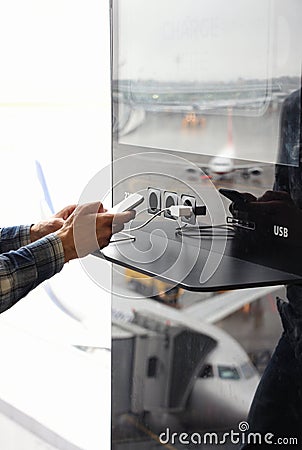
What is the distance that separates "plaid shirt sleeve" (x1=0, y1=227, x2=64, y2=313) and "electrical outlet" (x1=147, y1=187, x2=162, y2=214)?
0.20 m

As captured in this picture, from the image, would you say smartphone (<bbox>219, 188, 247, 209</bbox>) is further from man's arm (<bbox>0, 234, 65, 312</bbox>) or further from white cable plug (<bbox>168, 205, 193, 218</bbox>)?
man's arm (<bbox>0, 234, 65, 312</bbox>)

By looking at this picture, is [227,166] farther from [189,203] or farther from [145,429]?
[145,429]

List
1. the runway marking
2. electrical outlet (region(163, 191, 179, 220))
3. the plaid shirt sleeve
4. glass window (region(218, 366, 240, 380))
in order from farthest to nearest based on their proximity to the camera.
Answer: the runway marking, glass window (region(218, 366, 240, 380)), electrical outlet (region(163, 191, 179, 220)), the plaid shirt sleeve

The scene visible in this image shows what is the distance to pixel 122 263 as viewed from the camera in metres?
1.18

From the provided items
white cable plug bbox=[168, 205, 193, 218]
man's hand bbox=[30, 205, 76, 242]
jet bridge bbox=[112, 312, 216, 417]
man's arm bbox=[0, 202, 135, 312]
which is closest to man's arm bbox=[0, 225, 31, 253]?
man's hand bbox=[30, 205, 76, 242]

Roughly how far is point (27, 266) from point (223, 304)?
0.45 metres

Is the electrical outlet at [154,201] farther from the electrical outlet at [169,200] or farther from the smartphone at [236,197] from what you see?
the smartphone at [236,197]

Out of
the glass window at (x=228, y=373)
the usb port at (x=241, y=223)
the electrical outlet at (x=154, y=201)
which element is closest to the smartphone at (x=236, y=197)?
the usb port at (x=241, y=223)

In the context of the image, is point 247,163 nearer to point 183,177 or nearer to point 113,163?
point 183,177

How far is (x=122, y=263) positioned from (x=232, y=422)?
1.53 feet

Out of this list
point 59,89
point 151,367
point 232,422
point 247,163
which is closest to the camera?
point 247,163

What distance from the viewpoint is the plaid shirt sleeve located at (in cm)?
118

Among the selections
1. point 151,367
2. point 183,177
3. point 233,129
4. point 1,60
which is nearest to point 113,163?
point 183,177

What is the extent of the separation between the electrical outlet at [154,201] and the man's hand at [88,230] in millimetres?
108
